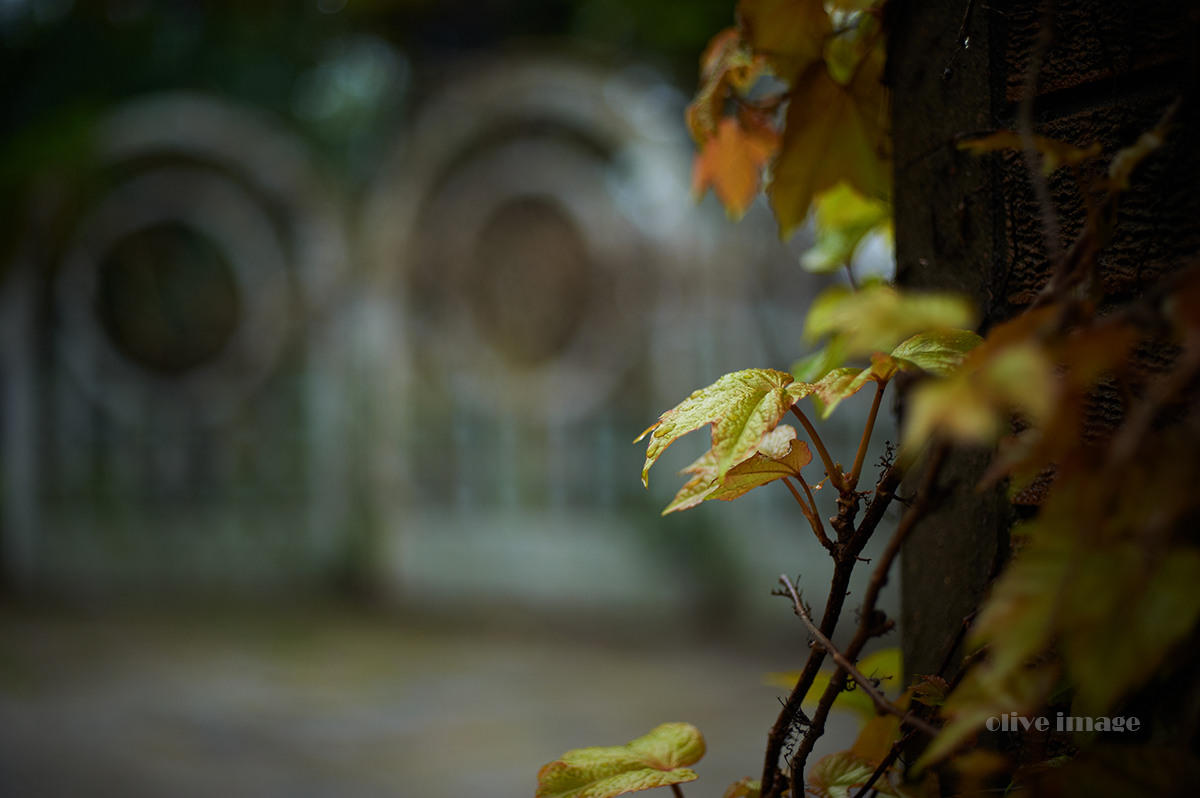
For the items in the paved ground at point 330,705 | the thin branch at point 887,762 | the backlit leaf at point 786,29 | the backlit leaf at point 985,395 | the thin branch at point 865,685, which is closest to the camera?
the backlit leaf at point 985,395

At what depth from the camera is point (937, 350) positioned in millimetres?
491

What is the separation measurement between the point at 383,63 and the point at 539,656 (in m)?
2.91

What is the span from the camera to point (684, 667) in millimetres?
3148

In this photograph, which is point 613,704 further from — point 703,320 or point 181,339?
point 181,339

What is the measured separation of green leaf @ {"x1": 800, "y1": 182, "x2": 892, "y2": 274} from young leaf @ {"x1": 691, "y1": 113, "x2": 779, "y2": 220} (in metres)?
0.07

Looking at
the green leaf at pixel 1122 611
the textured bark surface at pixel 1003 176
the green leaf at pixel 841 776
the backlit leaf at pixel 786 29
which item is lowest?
the green leaf at pixel 841 776

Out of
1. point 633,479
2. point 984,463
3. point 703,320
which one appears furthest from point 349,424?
point 984,463

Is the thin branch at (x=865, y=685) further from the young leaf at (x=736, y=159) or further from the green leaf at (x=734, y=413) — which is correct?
the young leaf at (x=736, y=159)

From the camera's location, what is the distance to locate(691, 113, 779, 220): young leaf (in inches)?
33.6

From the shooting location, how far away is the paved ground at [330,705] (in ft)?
7.46

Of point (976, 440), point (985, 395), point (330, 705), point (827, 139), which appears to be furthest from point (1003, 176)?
point (330, 705)

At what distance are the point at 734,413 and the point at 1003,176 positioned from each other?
0.29 metres

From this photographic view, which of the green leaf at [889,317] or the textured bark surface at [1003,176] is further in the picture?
the textured bark surface at [1003,176]

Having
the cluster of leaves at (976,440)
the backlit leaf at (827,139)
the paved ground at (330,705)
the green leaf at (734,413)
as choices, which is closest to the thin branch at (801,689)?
the cluster of leaves at (976,440)
